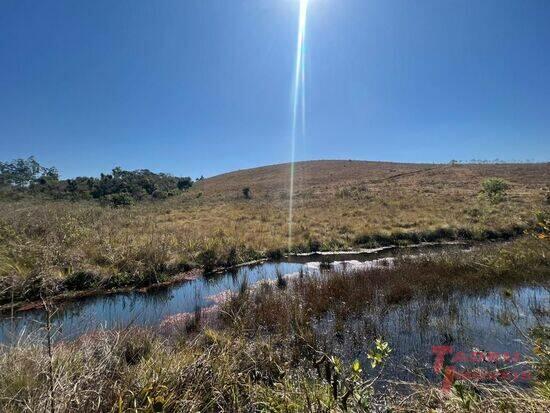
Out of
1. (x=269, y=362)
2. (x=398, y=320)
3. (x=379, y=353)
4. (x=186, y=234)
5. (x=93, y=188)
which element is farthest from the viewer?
(x=93, y=188)

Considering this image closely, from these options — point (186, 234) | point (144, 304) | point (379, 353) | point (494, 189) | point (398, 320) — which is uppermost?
point (494, 189)

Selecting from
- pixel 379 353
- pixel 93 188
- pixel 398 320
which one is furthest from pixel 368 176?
pixel 379 353

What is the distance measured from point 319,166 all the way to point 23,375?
281 ft

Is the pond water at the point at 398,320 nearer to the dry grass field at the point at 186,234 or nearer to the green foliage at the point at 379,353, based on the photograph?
the dry grass field at the point at 186,234

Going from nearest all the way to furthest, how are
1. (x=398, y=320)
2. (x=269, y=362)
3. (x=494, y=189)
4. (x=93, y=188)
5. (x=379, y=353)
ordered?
(x=379, y=353) < (x=269, y=362) < (x=398, y=320) < (x=494, y=189) < (x=93, y=188)

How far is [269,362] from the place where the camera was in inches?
224

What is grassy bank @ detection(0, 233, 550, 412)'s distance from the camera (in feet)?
10.7

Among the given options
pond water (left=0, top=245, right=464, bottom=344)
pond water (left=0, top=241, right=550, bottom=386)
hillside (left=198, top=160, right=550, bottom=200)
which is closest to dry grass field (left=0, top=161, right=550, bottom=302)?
pond water (left=0, top=245, right=464, bottom=344)

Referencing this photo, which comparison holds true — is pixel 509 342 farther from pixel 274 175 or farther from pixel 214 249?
pixel 274 175

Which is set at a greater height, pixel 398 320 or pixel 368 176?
pixel 368 176

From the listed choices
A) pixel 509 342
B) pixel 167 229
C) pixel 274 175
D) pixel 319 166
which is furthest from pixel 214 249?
pixel 319 166

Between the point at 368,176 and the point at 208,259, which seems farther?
the point at 368,176

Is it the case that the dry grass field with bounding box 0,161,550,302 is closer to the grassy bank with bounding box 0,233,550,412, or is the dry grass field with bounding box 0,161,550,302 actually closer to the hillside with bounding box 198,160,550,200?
the grassy bank with bounding box 0,233,550,412

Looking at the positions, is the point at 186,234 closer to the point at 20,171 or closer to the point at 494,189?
the point at 494,189
